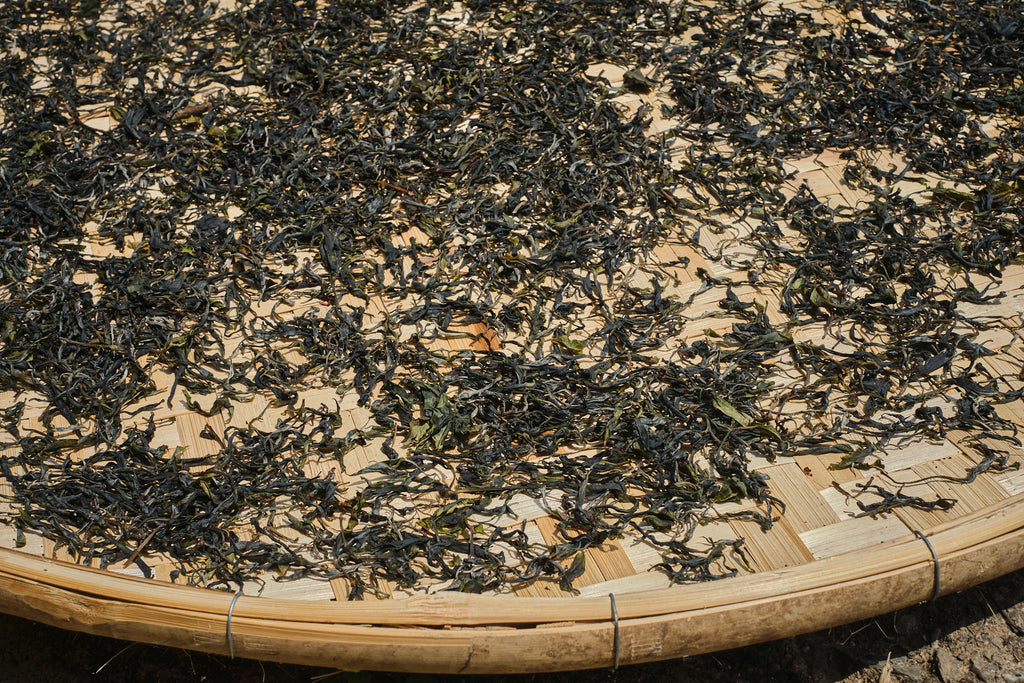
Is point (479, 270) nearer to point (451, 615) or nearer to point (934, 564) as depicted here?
point (451, 615)

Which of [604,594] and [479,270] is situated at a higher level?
[479,270]

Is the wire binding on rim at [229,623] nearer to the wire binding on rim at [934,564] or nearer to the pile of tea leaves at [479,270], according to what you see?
the pile of tea leaves at [479,270]

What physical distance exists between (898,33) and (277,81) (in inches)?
69.9

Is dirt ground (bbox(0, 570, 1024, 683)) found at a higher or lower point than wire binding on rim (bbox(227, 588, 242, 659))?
lower

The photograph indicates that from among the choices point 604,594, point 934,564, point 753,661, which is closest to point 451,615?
point 604,594

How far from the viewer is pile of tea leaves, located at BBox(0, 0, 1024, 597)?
1565 mm

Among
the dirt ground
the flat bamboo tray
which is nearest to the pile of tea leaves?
the flat bamboo tray

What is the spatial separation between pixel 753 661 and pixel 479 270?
103 cm

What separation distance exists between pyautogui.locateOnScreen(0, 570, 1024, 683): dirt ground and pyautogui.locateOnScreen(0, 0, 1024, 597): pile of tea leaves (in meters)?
0.50

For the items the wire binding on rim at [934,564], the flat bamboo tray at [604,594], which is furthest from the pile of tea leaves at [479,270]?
the wire binding on rim at [934,564]

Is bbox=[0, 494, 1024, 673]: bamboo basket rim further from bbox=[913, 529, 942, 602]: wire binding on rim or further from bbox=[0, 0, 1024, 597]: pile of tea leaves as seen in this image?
bbox=[0, 0, 1024, 597]: pile of tea leaves

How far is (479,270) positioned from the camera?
6.43 ft

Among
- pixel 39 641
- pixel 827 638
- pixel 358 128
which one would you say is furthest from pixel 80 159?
pixel 827 638

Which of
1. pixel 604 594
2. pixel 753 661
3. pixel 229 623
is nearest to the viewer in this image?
pixel 229 623
